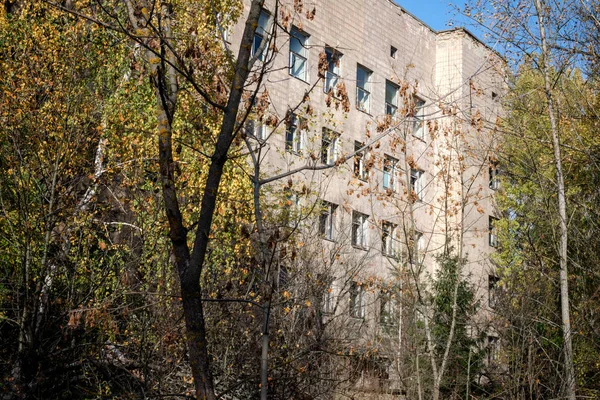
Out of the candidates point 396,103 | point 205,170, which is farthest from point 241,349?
point 396,103

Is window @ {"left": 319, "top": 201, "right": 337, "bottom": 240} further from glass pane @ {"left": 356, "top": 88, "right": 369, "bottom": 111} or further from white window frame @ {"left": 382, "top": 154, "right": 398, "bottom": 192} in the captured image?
glass pane @ {"left": 356, "top": 88, "right": 369, "bottom": 111}

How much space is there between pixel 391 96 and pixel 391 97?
6cm

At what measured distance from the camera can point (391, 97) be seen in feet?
113

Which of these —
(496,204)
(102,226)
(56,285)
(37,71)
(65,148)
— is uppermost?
(496,204)

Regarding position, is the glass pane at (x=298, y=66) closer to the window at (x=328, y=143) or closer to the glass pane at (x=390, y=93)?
the window at (x=328, y=143)

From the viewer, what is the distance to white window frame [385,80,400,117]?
34.0 metres

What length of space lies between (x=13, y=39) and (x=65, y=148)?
9.18ft

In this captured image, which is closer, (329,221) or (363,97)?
(329,221)

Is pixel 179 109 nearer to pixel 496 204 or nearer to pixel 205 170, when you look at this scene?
pixel 205 170

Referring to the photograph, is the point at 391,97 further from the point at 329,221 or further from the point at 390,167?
the point at 390,167

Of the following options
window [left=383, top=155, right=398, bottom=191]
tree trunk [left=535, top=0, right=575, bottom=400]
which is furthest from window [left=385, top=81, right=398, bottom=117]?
Answer: tree trunk [left=535, top=0, right=575, bottom=400]

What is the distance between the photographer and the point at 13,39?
48.2 feet

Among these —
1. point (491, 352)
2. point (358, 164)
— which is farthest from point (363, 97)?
point (358, 164)

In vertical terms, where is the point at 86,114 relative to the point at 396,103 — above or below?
below
